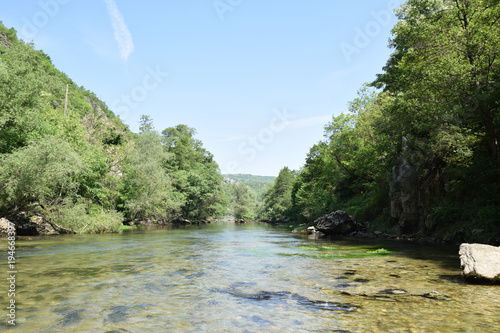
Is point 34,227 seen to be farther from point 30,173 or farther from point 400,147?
point 400,147

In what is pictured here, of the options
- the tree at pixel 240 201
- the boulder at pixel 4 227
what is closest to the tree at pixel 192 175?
the tree at pixel 240 201

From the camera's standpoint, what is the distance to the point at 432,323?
19.3ft

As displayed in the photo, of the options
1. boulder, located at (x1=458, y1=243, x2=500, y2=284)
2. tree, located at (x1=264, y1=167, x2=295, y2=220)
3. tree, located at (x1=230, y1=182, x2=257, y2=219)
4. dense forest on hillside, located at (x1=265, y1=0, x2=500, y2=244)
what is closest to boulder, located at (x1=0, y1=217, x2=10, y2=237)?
boulder, located at (x1=458, y1=243, x2=500, y2=284)

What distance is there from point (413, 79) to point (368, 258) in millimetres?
13363

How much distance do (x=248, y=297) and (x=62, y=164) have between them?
22598 millimetres

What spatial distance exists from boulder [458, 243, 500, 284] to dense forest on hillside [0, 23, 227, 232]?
2589 cm

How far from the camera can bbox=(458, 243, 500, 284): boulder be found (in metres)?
9.06

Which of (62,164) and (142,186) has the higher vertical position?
(62,164)

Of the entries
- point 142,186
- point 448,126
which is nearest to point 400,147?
point 448,126

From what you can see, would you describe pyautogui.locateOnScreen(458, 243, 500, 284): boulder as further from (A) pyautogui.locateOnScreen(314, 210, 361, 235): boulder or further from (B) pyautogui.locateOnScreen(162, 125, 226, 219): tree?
(B) pyautogui.locateOnScreen(162, 125, 226, 219): tree

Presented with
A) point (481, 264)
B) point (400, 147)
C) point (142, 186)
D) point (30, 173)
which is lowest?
point (481, 264)

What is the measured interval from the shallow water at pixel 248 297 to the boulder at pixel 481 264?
1.72 ft

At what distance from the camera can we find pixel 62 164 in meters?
24.5

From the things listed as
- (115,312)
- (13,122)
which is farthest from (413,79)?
(13,122)
